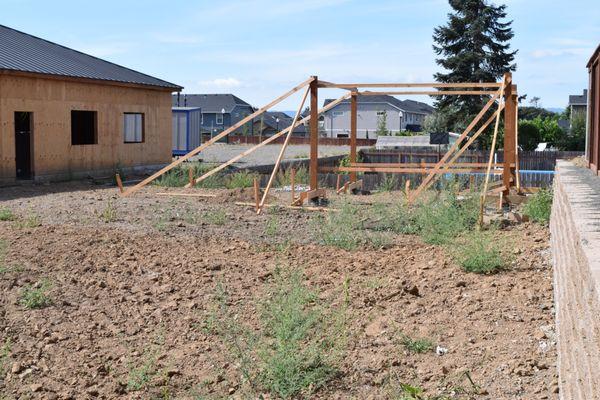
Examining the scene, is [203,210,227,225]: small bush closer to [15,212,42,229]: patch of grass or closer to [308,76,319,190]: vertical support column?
[15,212,42,229]: patch of grass

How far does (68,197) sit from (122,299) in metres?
9.78

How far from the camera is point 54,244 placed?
1103 cm

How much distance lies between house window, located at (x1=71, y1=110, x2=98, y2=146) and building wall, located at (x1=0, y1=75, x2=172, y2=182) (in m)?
0.92

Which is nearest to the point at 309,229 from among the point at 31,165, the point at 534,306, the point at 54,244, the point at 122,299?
the point at 54,244

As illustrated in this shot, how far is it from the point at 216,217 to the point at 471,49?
128ft

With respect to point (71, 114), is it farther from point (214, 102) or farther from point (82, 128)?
point (214, 102)

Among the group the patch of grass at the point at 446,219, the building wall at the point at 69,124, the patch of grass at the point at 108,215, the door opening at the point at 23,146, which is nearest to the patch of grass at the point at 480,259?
the patch of grass at the point at 446,219

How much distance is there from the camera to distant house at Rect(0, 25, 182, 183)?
2064cm

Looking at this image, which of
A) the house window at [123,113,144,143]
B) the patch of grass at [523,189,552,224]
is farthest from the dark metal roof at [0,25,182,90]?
the patch of grass at [523,189,552,224]

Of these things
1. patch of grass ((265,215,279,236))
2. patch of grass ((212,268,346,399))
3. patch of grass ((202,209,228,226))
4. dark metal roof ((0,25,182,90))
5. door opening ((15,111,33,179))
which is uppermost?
dark metal roof ((0,25,182,90))

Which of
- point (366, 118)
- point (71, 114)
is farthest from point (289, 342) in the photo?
point (366, 118)

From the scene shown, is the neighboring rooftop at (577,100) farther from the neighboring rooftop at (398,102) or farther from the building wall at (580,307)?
the building wall at (580,307)

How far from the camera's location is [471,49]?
49844mm

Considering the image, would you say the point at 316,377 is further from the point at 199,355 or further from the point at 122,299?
the point at 122,299
